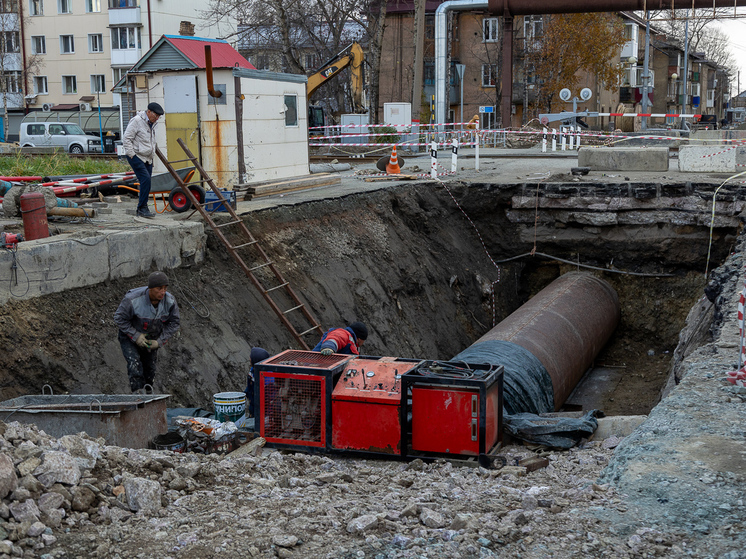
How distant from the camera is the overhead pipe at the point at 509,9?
1991 cm

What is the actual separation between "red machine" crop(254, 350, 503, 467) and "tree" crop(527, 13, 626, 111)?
37857mm

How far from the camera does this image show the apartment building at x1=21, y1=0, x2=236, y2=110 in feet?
147

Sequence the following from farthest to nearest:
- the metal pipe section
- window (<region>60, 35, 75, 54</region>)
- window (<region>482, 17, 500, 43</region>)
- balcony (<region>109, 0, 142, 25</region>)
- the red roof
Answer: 1. window (<region>60, 35, 75, 54</region>)
2. balcony (<region>109, 0, 142, 25</region>)
3. window (<region>482, 17, 500, 43</region>)
4. the metal pipe section
5. the red roof

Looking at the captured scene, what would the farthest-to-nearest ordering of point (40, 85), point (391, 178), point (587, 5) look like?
point (40, 85)
point (587, 5)
point (391, 178)

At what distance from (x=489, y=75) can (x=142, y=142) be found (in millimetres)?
35648

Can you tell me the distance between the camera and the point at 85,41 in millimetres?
46438

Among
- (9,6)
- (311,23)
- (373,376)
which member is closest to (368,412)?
(373,376)

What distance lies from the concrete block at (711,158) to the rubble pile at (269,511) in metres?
13.1

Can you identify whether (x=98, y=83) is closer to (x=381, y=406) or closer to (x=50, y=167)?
(x=50, y=167)

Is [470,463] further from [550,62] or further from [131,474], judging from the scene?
[550,62]

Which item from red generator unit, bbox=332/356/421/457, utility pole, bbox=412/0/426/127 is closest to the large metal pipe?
red generator unit, bbox=332/356/421/457

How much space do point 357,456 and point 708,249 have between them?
1068 centimetres

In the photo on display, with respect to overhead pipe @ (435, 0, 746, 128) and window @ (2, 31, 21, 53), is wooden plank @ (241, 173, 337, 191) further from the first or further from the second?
window @ (2, 31, 21, 53)

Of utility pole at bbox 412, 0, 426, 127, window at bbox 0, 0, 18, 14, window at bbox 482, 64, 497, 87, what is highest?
window at bbox 0, 0, 18, 14
